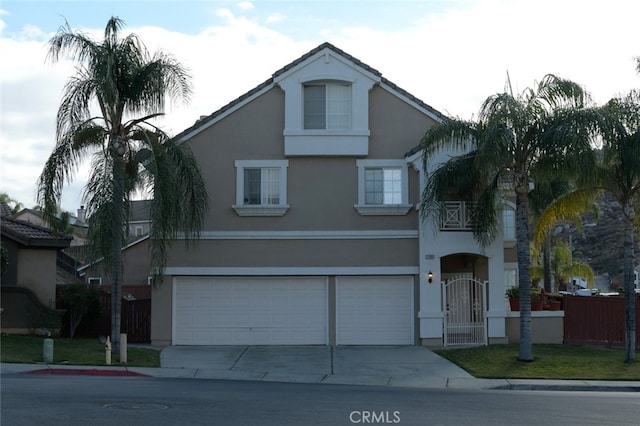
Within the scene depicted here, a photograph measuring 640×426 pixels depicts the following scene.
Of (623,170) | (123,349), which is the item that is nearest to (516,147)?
(623,170)

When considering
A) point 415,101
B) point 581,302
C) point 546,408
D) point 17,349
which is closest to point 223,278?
point 17,349

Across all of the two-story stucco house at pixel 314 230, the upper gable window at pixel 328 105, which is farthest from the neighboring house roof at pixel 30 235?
the upper gable window at pixel 328 105

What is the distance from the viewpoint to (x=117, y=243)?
2223 centimetres

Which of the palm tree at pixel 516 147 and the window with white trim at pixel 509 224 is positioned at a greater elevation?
the palm tree at pixel 516 147

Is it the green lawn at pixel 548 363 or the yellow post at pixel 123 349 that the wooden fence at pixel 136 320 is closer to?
the yellow post at pixel 123 349

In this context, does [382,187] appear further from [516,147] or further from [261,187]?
[516,147]

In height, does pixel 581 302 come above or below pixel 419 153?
below

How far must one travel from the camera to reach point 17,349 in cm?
2298

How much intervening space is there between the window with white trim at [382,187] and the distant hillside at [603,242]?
196 ft

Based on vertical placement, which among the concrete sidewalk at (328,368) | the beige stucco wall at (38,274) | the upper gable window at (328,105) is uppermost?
the upper gable window at (328,105)

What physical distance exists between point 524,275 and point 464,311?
12.8 feet

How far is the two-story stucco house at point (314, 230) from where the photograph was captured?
2609cm

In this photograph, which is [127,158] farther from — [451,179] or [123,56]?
[451,179]

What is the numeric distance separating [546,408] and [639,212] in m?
12.4
